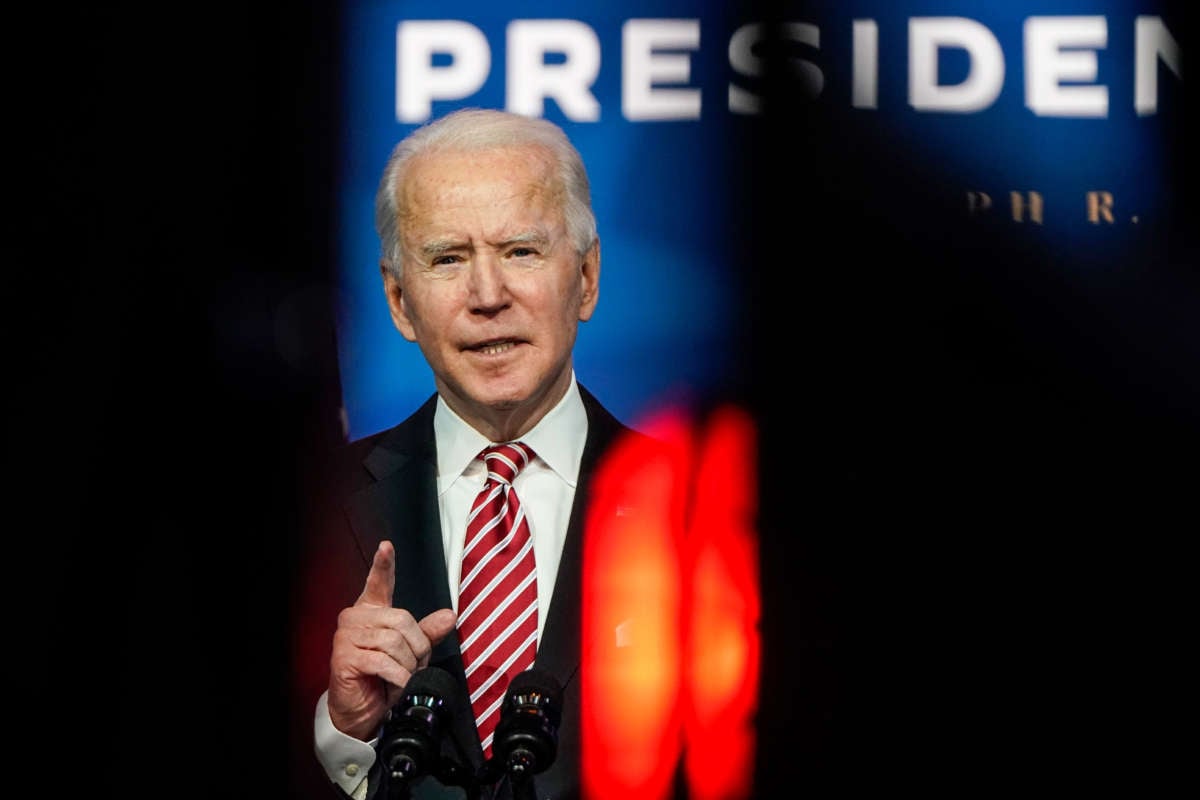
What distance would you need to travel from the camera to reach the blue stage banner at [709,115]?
3.24m

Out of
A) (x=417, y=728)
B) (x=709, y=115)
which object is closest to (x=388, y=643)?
(x=417, y=728)

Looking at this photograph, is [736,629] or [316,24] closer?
[736,629]

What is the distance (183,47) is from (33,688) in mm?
1449

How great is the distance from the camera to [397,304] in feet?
10.4

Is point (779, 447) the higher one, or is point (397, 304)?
point (397, 304)

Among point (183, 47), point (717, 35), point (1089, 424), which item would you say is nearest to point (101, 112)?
point (183, 47)

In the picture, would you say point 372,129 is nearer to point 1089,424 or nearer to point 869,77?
point 869,77

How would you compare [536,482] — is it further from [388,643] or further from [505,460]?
[388,643]

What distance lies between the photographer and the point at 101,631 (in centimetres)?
327

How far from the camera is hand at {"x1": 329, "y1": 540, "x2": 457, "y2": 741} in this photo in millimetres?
2678

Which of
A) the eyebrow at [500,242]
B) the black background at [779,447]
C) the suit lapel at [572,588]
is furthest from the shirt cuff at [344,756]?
the eyebrow at [500,242]

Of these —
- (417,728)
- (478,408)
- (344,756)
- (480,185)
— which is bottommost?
(344,756)

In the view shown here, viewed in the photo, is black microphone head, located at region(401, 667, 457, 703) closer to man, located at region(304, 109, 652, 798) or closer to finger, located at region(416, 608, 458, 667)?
finger, located at region(416, 608, 458, 667)

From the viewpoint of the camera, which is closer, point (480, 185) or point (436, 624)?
point (436, 624)
